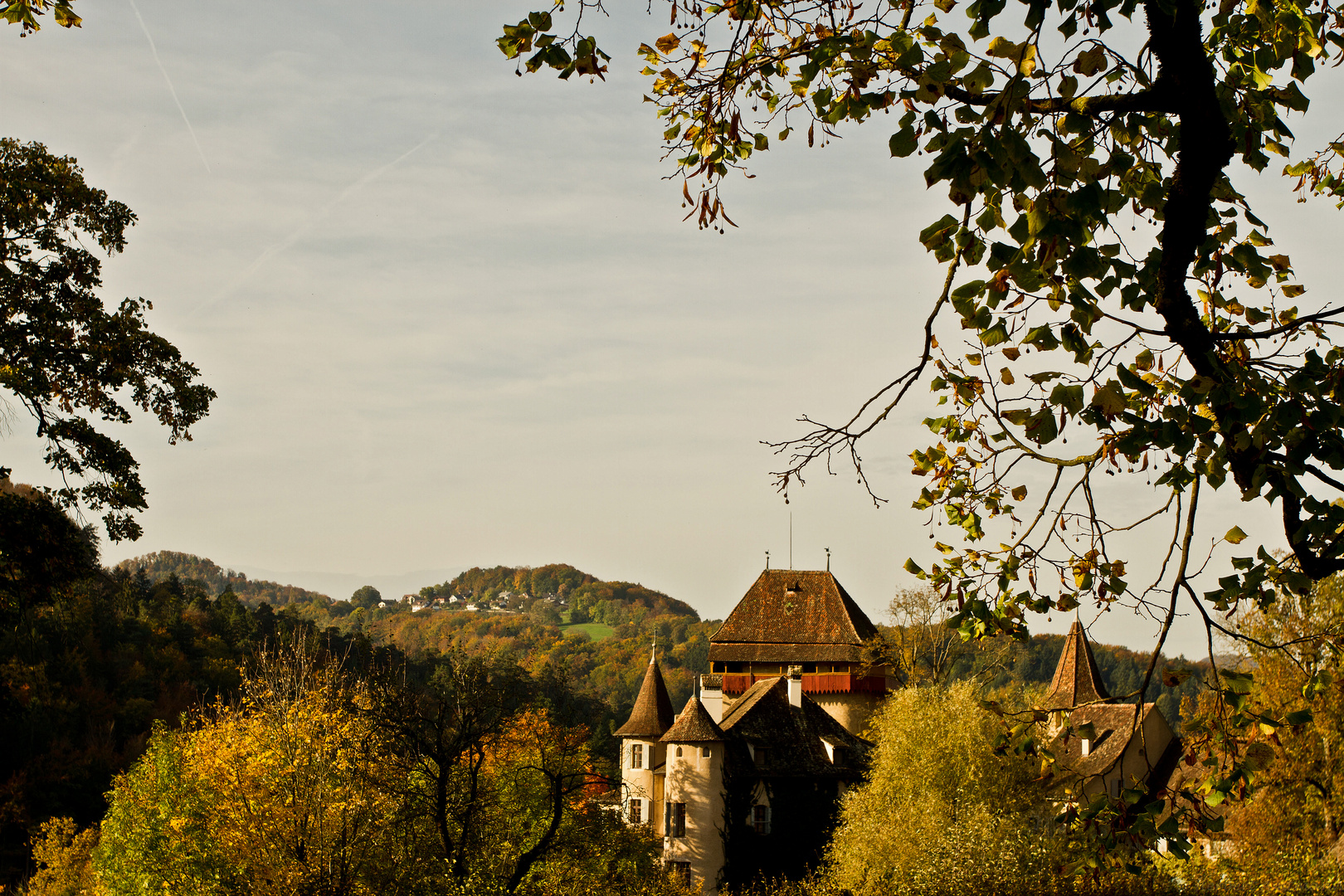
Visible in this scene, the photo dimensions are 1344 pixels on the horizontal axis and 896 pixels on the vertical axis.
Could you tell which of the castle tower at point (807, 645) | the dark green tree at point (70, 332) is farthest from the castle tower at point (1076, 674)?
the dark green tree at point (70, 332)

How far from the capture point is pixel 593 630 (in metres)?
165

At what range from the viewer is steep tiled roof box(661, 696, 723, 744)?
113 feet

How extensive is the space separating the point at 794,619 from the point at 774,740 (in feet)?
24.1

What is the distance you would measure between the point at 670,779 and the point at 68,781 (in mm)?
28440

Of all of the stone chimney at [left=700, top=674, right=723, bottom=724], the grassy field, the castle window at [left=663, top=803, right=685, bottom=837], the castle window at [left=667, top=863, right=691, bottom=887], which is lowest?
the castle window at [left=667, top=863, right=691, bottom=887]

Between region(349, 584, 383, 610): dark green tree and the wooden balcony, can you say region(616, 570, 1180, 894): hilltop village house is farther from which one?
region(349, 584, 383, 610): dark green tree

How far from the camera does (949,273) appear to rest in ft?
13.1

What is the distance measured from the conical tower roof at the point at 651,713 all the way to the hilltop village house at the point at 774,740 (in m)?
0.04

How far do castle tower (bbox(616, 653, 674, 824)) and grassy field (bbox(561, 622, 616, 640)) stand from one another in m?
112

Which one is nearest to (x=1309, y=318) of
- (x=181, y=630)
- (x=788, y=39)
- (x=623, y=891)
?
(x=788, y=39)

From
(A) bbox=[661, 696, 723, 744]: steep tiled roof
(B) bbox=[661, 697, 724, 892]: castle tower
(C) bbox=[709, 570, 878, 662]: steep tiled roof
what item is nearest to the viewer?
(B) bbox=[661, 697, 724, 892]: castle tower

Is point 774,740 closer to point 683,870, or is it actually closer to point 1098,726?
point 683,870

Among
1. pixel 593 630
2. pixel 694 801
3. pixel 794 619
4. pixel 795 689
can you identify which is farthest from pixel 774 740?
pixel 593 630

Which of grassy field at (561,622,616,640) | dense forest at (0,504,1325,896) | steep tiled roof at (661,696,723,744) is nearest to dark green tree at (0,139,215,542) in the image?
dense forest at (0,504,1325,896)
